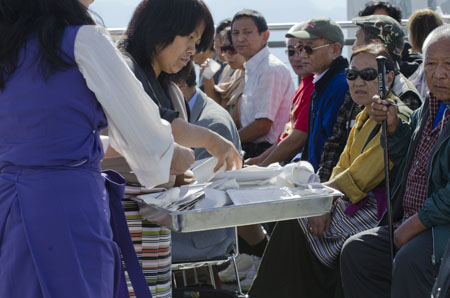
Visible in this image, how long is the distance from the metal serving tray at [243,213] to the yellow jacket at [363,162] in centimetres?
120

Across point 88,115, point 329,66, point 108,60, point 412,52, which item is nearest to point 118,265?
point 88,115

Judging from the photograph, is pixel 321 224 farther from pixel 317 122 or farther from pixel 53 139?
pixel 53 139

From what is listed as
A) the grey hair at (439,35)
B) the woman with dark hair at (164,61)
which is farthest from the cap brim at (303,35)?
the woman with dark hair at (164,61)

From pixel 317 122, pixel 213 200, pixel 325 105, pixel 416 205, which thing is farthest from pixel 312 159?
pixel 213 200

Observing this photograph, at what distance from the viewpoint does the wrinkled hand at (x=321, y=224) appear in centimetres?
365

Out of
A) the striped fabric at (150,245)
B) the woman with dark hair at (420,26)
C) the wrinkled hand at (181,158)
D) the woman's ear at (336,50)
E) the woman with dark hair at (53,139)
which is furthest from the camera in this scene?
the woman with dark hair at (420,26)

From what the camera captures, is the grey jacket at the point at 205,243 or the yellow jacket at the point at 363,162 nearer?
the grey jacket at the point at 205,243

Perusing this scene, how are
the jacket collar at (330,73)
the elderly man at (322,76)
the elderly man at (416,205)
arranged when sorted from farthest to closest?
1. the jacket collar at (330,73)
2. the elderly man at (322,76)
3. the elderly man at (416,205)

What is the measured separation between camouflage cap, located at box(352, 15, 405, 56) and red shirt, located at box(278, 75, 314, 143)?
60 cm

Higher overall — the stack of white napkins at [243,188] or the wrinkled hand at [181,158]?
the wrinkled hand at [181,158]

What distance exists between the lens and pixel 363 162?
3.53 m

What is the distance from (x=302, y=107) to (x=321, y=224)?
1158 mm

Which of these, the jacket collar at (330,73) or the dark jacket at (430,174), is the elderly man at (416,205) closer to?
the dark jacket at (430,174)

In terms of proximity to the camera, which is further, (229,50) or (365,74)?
(229,50)
